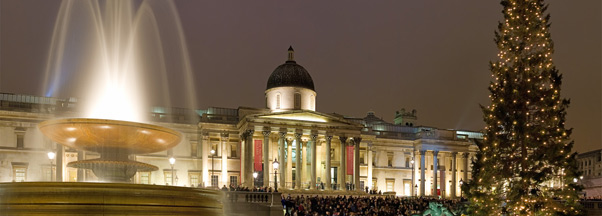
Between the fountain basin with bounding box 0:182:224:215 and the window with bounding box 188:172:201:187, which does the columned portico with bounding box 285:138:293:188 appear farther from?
the fountain basin with bounding box 0:182:224:215

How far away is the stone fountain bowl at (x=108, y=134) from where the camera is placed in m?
13.5

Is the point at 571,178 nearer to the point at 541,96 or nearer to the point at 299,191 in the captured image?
the point at 541,96

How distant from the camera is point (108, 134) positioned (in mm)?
13836

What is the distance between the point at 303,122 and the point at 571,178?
3359 cm

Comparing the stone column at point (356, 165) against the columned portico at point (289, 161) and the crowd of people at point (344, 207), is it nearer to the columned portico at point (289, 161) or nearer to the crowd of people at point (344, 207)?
the columned portico at point (289, 161)

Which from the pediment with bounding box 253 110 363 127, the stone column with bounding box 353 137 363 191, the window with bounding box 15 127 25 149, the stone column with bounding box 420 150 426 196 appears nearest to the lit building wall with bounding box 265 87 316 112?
the pediment with bounding box 253 110 363 127

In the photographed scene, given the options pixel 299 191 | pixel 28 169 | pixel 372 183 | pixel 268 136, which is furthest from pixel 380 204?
pixel 28 169

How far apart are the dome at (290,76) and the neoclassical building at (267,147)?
0.34 feet

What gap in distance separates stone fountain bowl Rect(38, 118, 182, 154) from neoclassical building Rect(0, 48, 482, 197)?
27531 millimetres

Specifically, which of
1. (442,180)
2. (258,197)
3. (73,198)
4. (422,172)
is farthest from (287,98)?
(73,198)

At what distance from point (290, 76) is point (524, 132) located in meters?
38.4

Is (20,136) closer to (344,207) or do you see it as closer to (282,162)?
(282,162)

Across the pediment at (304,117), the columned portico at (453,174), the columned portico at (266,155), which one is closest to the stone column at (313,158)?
the pediment at (304,117)

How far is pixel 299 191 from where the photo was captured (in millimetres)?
46750
